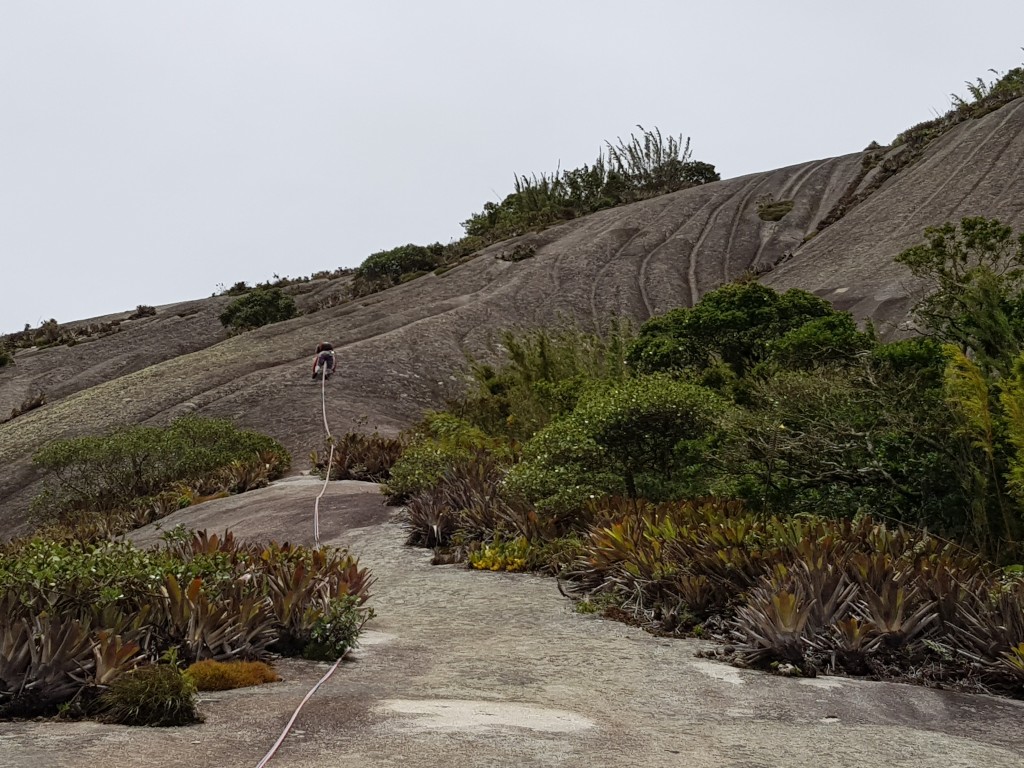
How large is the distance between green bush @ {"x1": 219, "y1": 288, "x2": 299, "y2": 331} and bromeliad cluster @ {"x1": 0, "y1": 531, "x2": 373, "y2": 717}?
3523 cm

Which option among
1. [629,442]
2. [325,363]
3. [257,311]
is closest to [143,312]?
[257,311]

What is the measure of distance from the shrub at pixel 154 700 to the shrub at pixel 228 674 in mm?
598

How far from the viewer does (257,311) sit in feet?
138

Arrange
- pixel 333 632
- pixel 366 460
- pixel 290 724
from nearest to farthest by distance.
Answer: pixel 290 724, pixel 333 632, pixel 366 460

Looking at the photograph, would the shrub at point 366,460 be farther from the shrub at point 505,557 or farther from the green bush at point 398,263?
the green bush at point 398,263

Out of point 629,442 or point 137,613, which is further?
point 629,442

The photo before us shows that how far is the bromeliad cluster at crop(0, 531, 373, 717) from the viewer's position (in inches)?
200

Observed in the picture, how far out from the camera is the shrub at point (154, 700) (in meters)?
4.82

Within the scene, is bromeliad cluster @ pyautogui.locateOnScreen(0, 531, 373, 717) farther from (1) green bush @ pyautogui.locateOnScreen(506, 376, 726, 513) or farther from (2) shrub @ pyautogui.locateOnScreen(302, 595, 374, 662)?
(1) green bush @ pyautogui.locateOnScreen(506, 376, 726, 513)

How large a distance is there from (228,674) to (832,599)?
4217 millimetres

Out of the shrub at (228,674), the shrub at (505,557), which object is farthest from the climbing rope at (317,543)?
the shrub at (505,557)

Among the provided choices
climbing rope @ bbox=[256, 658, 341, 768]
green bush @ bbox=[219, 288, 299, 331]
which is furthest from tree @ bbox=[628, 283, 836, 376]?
green bush @ bbox=[219, 288, 299, 331]

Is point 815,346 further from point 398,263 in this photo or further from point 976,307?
point 398,263

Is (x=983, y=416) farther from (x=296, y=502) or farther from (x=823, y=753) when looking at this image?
(x=296, y=502)
